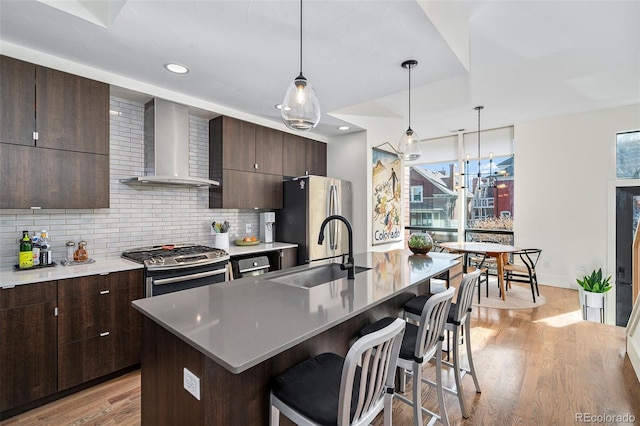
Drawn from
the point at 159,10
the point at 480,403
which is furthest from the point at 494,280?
the point at 159,10

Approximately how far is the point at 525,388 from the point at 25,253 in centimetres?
389

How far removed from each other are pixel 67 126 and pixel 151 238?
49.3 inches

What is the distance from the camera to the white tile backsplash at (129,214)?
251cm

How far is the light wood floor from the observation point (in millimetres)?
2008

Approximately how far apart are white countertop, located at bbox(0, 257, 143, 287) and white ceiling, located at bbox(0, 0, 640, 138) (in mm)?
1610

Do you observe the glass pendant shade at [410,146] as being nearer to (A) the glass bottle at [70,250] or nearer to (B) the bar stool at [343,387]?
(B) the bar stool at [343,387]

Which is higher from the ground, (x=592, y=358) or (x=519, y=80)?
(x=519, y=80)

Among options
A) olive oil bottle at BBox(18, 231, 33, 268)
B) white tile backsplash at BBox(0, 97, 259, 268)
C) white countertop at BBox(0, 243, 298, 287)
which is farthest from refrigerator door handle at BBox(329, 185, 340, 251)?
olive oil bottle at BBox(18, 231, 33, 268)

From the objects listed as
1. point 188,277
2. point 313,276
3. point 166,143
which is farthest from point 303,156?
point 313,276

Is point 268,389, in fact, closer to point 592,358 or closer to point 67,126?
point 67,126

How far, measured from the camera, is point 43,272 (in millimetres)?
2205

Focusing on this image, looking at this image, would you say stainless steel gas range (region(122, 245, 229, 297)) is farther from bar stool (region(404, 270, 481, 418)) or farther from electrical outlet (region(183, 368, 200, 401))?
bar stool (region(404, 270, 481, 418))

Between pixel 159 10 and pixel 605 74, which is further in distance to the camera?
pixel 605 74

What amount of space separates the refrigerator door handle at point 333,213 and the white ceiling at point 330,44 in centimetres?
103
